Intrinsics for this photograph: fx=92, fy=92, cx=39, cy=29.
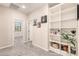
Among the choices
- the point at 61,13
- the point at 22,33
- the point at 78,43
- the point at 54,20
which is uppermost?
the point at 61,13

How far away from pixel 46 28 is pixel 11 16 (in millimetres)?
1047

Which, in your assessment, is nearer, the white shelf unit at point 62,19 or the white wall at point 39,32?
the white shelf unit at point 62,19

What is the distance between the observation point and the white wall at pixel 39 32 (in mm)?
2504

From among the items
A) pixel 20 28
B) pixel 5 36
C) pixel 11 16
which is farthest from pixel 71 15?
pixel 5 36

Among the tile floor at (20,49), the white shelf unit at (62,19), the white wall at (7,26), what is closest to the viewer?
the white shelf unit at (62,19)

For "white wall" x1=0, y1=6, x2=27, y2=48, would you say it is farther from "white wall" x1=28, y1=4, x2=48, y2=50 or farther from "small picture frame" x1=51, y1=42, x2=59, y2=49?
"small picture frame" x1=51, y1=42, x2=59, y2=49

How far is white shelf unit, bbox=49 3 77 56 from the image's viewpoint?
227 centimetres

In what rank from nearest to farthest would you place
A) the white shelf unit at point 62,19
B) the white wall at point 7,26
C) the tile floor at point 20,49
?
the white shelf unit at point 62,19, the tile floor at point 20,49, the white wall at point 7,26

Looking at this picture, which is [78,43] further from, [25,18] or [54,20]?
[25,18]

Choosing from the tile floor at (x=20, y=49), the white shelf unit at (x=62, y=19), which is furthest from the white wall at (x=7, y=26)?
the white shelf unit at (x=62, y=19)

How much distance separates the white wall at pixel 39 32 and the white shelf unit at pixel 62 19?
6.2 inches

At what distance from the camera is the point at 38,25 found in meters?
2.64

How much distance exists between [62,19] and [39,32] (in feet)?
2.43

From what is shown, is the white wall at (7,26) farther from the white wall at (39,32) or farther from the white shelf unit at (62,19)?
the white shelf unit at (62,19)
